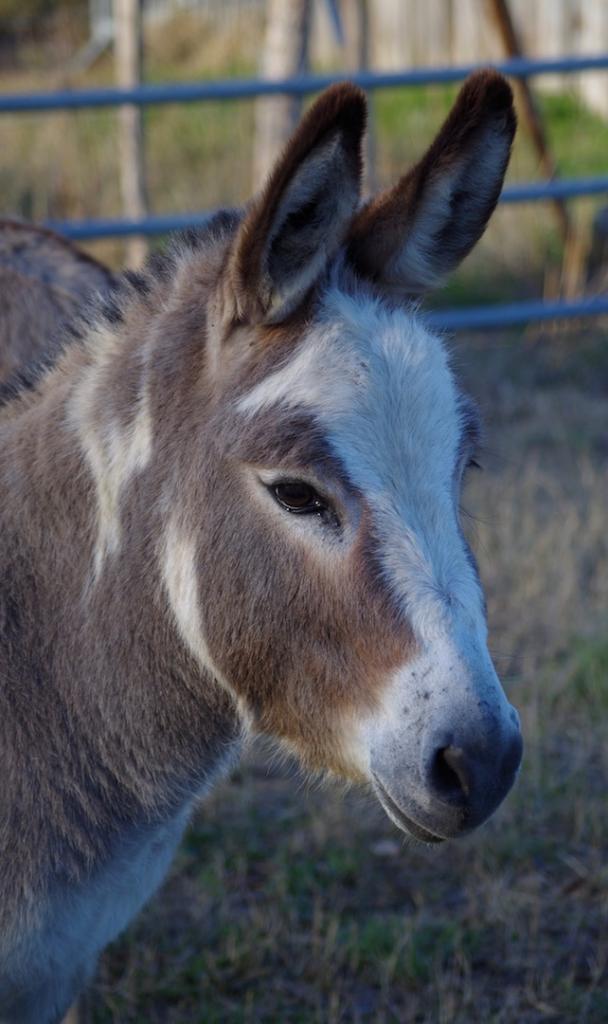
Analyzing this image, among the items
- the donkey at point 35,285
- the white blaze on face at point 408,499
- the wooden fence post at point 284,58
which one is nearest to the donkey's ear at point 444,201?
the white blaze on face at point 408,499

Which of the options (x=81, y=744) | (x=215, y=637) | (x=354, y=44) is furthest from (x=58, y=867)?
(x=354, y=44)

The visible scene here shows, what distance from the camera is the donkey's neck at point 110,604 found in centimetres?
222

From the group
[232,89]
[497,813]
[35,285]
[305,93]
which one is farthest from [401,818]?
[305,93]

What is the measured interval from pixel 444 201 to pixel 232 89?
178 inches

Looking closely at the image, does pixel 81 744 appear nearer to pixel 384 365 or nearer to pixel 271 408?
pixel 271 408

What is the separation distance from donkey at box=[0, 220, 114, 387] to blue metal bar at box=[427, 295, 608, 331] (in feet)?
10.8

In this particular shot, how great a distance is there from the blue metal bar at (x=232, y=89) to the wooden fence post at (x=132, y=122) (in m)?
1.40

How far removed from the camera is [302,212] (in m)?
2.07

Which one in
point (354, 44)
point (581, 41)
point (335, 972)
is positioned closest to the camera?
point (335, 972)

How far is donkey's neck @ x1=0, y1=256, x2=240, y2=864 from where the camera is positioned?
2219 mm

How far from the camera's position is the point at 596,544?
17.9ft

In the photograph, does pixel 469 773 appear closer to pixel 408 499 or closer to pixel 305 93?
pixel 408 499

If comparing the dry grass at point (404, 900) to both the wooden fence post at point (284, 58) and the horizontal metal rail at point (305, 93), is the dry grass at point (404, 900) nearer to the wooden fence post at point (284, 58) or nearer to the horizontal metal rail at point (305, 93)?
the horizontal metal rail at point (305, 93)

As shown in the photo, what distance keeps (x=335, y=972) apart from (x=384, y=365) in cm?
193
